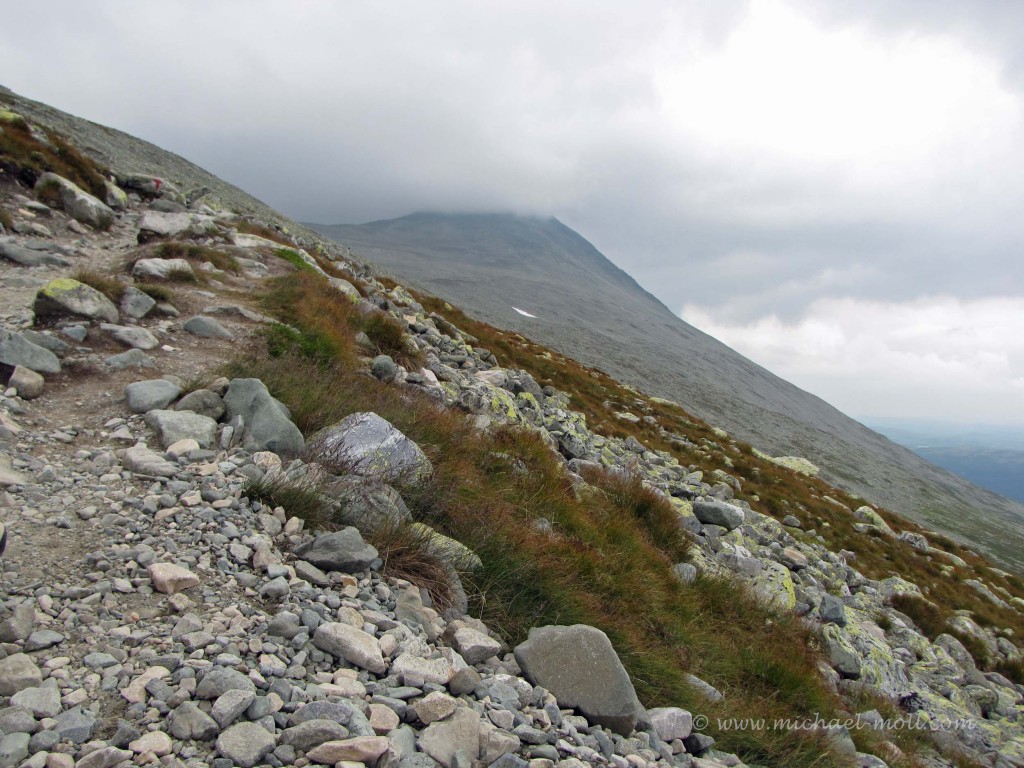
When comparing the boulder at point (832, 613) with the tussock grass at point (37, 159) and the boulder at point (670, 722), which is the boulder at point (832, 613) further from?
the tussock grass at point (37, 159)

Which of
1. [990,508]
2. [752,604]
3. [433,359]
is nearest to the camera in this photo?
[752,604]

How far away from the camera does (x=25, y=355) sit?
20.2 feet

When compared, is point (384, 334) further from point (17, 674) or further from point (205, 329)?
point (17, 674)

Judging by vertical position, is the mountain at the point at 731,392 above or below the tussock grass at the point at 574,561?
above

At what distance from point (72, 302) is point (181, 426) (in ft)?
14.5

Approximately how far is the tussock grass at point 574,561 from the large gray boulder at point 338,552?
30 centimetres

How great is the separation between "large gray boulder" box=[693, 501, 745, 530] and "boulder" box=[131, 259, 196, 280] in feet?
41.2

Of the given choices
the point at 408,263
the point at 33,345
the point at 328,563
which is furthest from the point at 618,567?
the point at 408,263

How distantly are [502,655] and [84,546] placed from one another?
3.04 meters

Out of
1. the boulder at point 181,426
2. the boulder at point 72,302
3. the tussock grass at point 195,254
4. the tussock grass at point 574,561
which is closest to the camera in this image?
the tussock grass at point 574,561

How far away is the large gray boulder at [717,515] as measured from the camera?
12.2m

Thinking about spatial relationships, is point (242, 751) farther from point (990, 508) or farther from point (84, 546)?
point (990, 508)

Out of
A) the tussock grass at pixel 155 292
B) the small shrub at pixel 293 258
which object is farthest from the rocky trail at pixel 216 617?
the small shrub at pixel 293 258

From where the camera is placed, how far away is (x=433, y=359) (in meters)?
13.6
